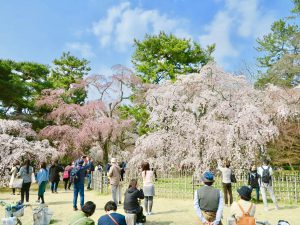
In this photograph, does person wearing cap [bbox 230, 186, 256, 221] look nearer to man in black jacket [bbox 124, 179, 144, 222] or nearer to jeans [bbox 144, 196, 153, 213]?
man in black jacket [bbox 124, 179, 144, 222]

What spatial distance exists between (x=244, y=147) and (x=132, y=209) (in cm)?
899

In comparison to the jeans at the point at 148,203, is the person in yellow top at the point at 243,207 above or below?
above

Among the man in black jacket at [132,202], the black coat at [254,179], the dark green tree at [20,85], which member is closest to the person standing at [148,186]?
the man in black jacket at [132,202]

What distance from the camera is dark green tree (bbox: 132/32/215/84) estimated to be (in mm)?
29203

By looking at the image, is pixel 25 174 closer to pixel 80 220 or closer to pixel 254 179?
pixel 80 220

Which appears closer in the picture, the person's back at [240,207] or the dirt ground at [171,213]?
the person's back at [240,207]

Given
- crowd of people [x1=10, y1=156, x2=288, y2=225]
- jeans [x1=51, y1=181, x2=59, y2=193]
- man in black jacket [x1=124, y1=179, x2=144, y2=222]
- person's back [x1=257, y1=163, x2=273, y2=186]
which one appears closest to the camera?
crowd of people [x1=10, y1=156, x2=288, y2=225]

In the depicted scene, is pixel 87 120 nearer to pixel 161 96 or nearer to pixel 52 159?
pixel 52 159

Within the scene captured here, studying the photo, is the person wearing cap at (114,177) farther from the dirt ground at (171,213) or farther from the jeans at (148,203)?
the jeans at (148,203)

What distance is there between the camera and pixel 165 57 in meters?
30.1

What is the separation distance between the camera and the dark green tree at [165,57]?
29203 mm

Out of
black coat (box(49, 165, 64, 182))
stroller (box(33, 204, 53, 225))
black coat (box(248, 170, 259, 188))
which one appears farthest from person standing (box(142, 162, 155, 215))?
black coat (box(49, 165, 64, 182))

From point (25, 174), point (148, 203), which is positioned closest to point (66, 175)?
point (25, 174)

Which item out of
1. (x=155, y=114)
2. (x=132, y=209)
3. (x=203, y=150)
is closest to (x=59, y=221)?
(x=132, y=209)
